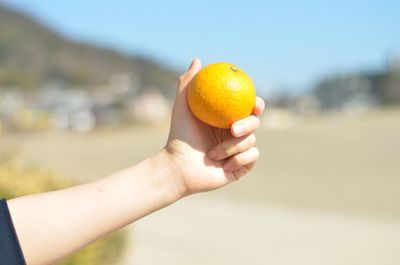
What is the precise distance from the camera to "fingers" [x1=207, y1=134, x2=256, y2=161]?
162cm

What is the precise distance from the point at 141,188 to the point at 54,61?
124 meters

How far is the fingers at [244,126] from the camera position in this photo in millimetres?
1578

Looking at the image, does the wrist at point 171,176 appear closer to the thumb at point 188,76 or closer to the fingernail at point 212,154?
the fingernail at point 212,154

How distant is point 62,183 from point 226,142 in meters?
3.12

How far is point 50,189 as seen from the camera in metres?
4.36

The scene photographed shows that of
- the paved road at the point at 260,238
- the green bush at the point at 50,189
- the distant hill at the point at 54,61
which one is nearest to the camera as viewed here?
the green bush at the point at 50,189

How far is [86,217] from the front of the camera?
154 cm

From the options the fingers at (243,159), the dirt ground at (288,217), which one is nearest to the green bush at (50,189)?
the dirt ground at (288,217)

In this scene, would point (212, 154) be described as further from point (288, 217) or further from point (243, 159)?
point (288, 217)

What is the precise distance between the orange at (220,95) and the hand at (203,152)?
0.14 ft

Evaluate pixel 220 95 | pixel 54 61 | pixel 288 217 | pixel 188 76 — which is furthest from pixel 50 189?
pixel 54 61

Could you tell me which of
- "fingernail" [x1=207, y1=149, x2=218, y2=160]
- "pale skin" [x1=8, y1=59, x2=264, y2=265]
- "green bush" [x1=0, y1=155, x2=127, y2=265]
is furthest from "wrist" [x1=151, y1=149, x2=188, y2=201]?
"green bush" [x1=0, y1=155, x2=127, y2=265]

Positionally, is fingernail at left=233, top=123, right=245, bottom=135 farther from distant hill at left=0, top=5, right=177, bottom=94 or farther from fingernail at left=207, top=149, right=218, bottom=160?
distant hill at left=0, top=5, right=177, bottom=94

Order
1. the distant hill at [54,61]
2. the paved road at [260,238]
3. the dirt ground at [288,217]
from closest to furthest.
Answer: the paved road at [260,238] < the dirt ground at [288,217] < the distant hill at [54,61]
